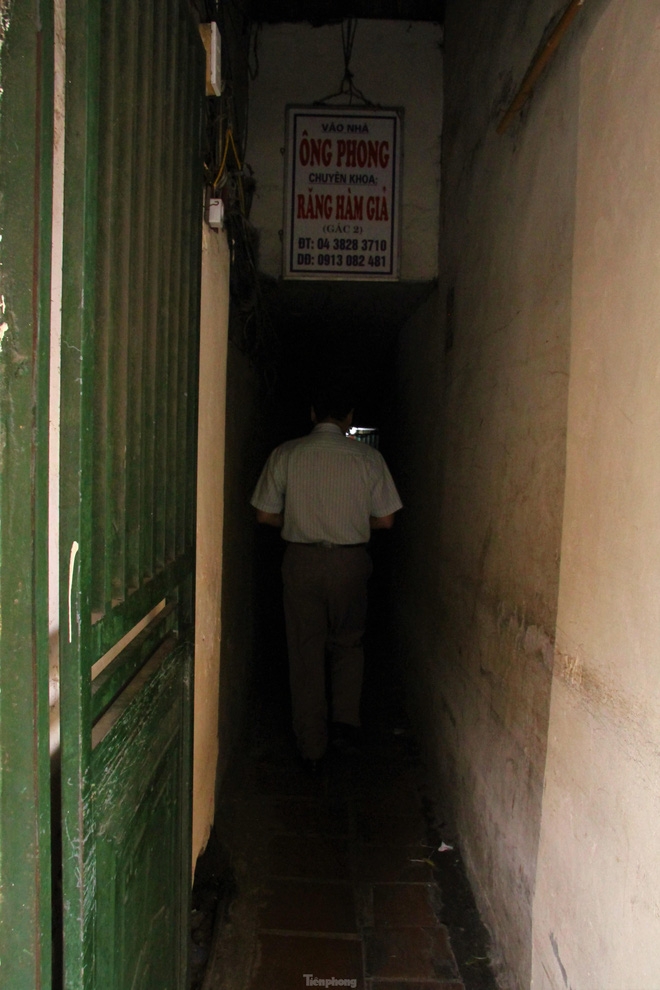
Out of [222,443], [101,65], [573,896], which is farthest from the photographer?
[222,443]

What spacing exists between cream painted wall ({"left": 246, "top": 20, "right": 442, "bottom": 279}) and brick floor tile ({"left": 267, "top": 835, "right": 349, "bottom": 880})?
3.09m

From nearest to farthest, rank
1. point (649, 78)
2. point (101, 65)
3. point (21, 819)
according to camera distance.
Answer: point (21, 819), point (101, 65), point (649, 78)

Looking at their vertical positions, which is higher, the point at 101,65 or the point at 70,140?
the point at 101,65

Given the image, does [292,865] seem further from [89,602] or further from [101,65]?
[101,65]

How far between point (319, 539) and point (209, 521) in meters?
1.16

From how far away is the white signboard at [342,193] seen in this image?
382 cm

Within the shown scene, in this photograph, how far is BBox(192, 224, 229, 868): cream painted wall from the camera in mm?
2381

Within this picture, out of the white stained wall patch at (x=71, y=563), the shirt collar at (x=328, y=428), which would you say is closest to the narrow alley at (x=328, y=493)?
the white stained wall patch at (x=71, y=563)

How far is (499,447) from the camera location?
8.09 feet

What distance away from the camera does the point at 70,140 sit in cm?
101

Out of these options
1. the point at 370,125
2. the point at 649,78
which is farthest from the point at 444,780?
the point at 370,125

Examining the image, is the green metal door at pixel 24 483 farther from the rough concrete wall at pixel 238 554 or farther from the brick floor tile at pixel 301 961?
the rough concrete wall at pixel 238 554

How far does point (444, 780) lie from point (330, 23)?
4.26m

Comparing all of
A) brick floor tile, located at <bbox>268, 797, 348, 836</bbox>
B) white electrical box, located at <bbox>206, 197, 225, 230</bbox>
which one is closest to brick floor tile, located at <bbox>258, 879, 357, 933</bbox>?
brick floor tile, located at <bbox>268, 797, 348, 836</bbox>
